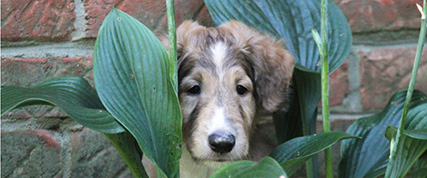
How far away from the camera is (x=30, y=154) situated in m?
1.73

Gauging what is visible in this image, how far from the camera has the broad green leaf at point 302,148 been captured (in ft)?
3.92

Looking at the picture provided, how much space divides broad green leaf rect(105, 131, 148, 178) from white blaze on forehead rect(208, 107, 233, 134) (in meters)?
0.21

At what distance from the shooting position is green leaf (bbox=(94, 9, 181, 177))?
118cm

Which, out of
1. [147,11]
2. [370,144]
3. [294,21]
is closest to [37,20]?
[147,11]

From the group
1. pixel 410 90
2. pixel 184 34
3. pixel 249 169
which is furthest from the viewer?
pixel 184 34

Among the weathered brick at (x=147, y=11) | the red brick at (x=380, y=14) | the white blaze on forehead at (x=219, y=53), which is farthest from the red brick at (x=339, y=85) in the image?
the white blaze on forehead at (x=219, y=53)

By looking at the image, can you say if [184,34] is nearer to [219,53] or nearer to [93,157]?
[219,53]

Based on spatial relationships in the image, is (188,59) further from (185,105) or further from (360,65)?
(360,65)

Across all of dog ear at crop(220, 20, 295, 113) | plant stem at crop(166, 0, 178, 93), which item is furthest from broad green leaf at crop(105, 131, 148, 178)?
dog ear at crop(220, 20, 295, 113)

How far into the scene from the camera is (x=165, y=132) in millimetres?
1188

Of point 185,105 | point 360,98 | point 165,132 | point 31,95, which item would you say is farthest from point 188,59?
point 360,98

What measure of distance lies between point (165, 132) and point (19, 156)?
2.53ft

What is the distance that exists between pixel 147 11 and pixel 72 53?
30 cm

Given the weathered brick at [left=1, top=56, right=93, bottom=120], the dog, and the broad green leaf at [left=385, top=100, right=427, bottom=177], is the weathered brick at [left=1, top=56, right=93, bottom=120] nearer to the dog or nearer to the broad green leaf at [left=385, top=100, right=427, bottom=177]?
the dog
